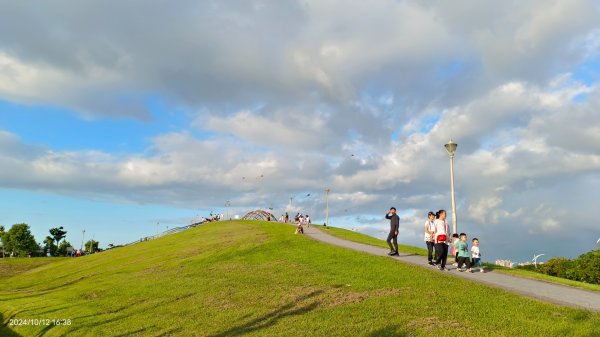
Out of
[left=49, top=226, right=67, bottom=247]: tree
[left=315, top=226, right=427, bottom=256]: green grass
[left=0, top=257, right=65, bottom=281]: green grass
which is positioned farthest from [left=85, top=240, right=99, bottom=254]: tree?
[left=315, top=226, right=427, bottom=256]: green grass

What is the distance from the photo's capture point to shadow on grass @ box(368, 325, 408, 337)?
1112 centimetres

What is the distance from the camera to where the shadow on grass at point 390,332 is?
11118 mm

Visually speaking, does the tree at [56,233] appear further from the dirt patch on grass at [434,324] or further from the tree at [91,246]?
the dirt patch on grass at [434,324]

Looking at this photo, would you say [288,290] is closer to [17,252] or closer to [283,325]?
[283,325]

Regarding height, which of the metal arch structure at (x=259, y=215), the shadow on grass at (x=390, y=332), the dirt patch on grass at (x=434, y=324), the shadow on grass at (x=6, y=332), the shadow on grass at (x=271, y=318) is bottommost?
the shadow on grass at (x=6, y=332)

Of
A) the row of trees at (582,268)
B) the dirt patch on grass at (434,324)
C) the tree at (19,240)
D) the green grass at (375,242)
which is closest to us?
the dirt patch on grass at (434,324)

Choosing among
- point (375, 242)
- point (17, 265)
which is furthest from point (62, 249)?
point (375, 242)

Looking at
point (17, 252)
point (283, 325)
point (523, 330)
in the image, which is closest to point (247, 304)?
point (283, 325)

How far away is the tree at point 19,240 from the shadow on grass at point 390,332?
102 m

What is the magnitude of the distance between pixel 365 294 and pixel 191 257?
802 inches

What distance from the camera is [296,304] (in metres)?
15.8

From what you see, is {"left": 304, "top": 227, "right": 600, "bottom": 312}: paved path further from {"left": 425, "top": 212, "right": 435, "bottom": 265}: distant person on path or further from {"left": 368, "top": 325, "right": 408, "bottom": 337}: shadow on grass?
{"left": 368, "top": 325, "right": 408, "bottom": 337}: shadow on grass

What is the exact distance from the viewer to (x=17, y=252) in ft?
310

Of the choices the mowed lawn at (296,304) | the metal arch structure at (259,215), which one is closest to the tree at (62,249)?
the metal arch structure at (259,215)
